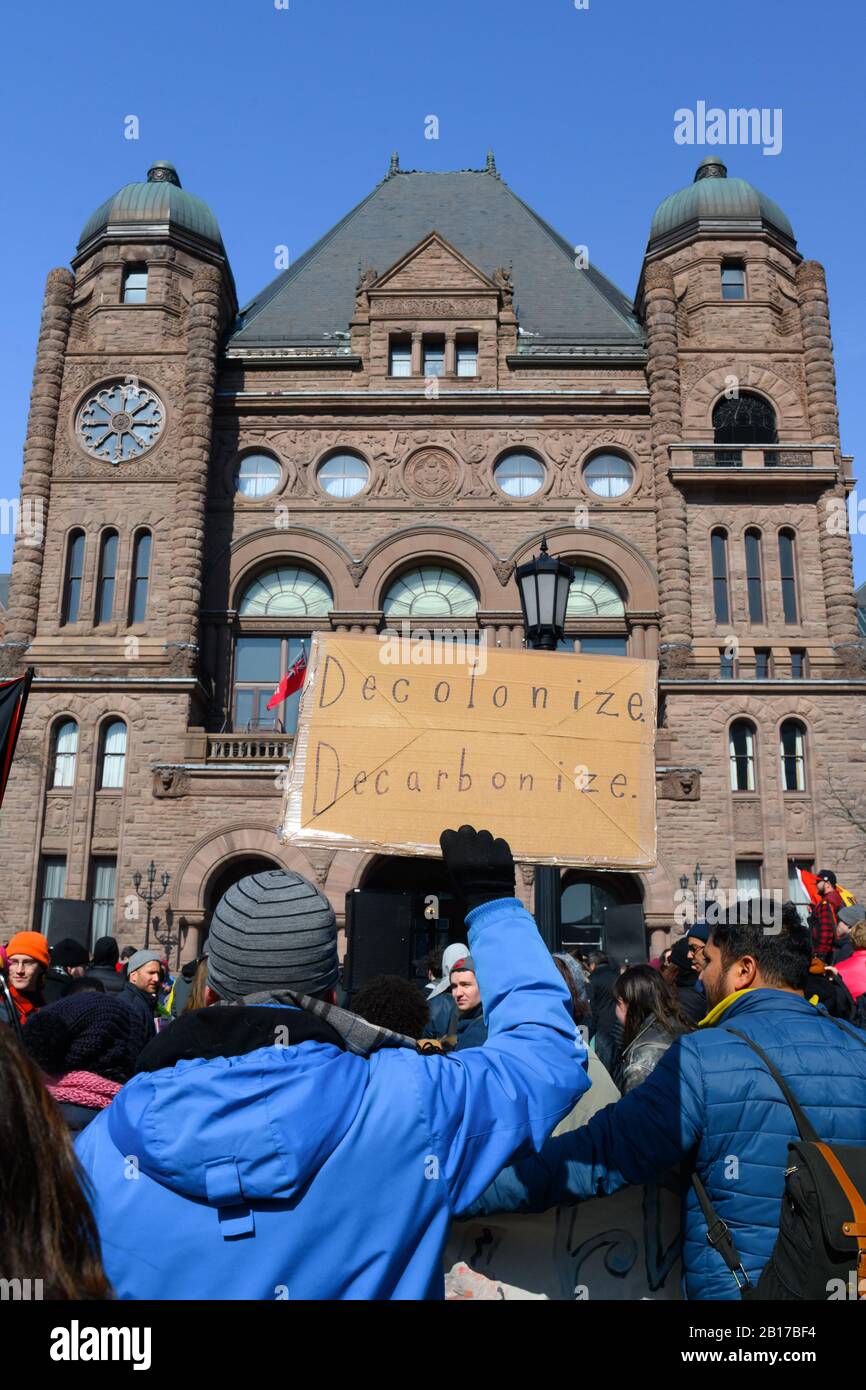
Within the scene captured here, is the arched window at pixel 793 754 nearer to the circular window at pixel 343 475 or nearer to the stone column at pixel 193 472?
the circular window at pixel 343 475

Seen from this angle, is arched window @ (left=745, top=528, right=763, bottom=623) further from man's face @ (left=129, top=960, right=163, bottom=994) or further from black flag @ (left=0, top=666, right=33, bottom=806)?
black flag @ (left=0, top=666, right=33, bottom=806)

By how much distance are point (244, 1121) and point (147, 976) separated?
651 centimetres

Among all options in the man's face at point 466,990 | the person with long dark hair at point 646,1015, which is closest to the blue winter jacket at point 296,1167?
the person with long dark hair at point 646,1015

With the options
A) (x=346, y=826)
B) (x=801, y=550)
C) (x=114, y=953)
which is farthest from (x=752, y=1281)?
(x=801, y=550)

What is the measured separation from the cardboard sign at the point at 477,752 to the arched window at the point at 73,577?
23817mm

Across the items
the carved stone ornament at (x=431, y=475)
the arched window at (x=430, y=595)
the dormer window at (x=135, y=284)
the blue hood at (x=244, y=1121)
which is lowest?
the blue hood at (x=244, y=1121)

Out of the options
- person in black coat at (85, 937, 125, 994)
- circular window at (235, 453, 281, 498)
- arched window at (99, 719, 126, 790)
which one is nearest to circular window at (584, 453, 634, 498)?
circular window at (235, 453, 281, 498)

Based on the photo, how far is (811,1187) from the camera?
2.66 m

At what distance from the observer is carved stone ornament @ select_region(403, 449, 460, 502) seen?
2800 centimetres

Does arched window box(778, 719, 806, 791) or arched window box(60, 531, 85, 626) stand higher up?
arched window box(60, 531, 85, 626)

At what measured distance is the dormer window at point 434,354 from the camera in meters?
29.3

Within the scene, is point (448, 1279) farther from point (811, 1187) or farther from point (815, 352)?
point (815, 352)

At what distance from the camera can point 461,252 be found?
32.3 meters

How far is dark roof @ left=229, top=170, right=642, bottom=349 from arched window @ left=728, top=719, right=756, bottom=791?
10.9 meters
